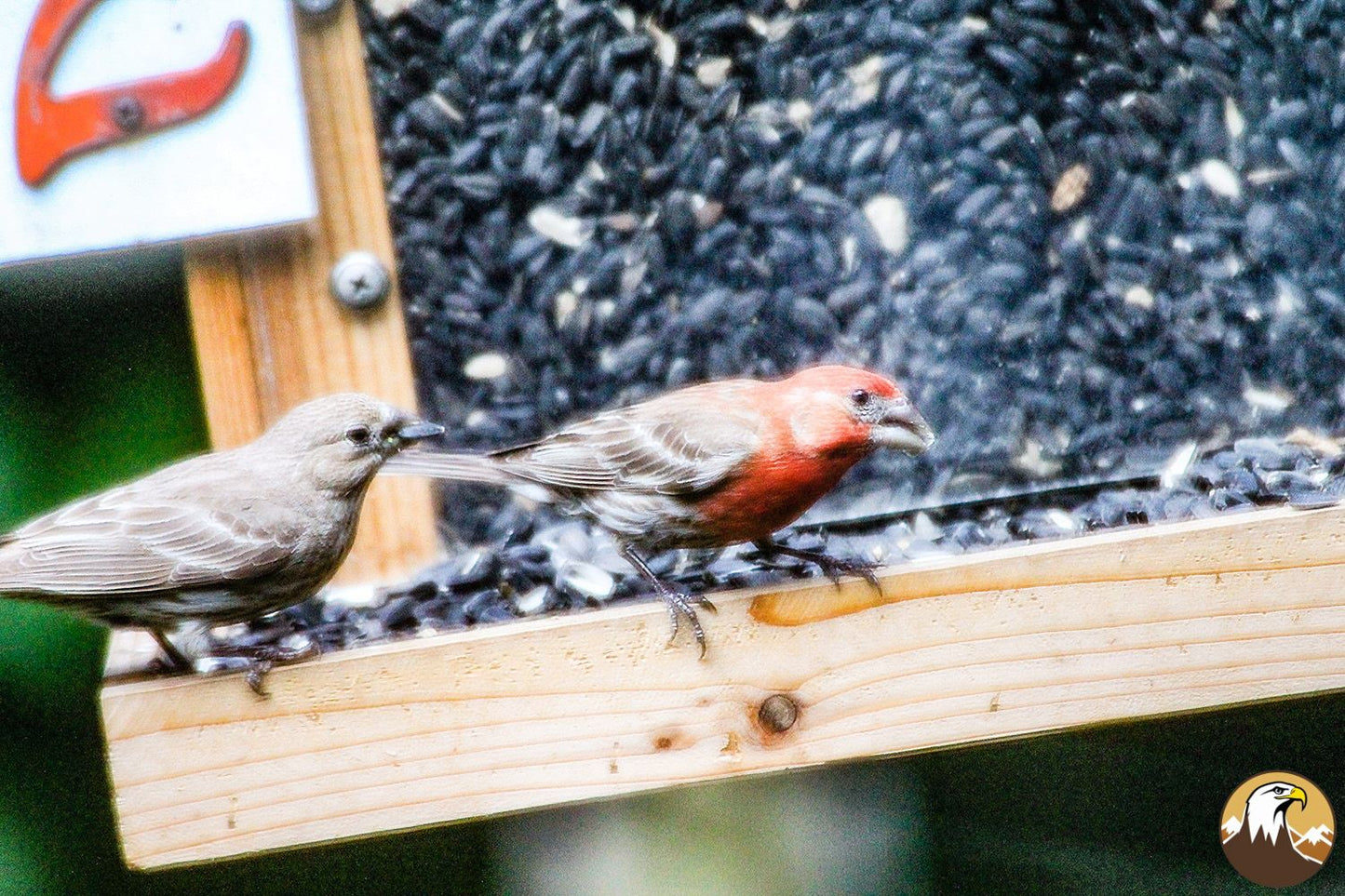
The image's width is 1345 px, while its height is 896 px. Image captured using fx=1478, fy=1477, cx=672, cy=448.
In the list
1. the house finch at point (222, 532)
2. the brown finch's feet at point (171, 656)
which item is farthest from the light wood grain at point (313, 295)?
the brown finch's feet at point (171, 656)

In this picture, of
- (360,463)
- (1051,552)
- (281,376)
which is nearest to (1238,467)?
(1051,552)

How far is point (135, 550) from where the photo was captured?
11.1 ft

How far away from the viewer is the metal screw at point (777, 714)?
10.2 ft

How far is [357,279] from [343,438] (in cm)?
43

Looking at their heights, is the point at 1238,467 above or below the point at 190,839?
above

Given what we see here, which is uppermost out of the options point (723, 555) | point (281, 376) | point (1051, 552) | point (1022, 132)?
point (1022, 132)

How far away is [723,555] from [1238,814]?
147 centimetres

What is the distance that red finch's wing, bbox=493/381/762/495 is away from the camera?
11.5 feet

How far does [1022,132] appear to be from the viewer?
3.93 m

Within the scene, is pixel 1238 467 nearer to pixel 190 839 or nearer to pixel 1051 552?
pixel 1051 552

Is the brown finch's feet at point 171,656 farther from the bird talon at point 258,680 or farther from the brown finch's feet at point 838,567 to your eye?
the brown finch's feet at point 838,567

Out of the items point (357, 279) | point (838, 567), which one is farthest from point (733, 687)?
point (357, 279)

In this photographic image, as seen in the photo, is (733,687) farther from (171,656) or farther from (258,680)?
(171,656)

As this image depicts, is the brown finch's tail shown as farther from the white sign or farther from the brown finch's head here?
the white sign
